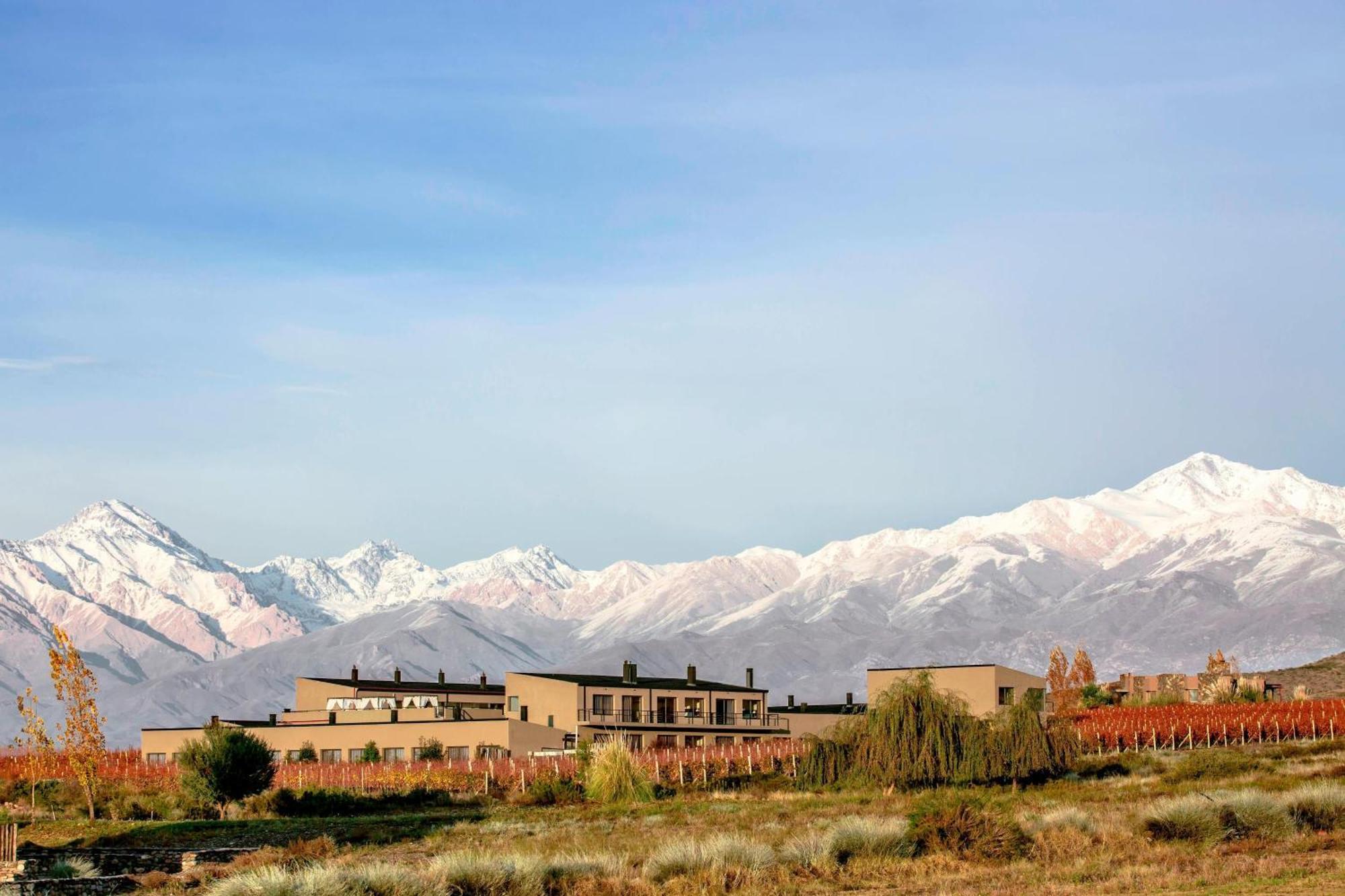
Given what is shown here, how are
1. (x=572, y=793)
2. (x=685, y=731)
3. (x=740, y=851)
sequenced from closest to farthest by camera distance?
(x=740, y=851)
(x=572, y=793)
(x=685, y=731)

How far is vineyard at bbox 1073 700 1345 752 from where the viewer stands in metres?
61.5

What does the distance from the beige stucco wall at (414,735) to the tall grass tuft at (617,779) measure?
2369cm

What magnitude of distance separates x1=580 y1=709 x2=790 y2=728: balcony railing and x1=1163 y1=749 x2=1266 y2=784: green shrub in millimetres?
36406

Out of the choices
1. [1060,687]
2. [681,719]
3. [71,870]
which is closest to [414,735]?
[681,719]

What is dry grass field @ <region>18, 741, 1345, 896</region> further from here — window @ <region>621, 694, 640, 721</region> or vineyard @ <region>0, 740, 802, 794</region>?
window @ <region>621, 694, 640, 721</region>

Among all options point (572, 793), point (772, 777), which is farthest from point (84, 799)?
point (772, 777)

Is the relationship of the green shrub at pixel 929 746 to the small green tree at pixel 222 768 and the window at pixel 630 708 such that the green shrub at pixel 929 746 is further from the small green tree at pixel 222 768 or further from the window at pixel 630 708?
the window at pixel 630 708

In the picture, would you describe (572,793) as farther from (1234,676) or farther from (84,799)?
(1234,676)

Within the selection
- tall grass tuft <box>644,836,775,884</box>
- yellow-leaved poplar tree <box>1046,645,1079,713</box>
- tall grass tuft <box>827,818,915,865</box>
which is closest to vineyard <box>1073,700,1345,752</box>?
yellow-leaved poplar tree <box>1046,645,1079,713</box>

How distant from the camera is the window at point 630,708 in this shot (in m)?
82.3

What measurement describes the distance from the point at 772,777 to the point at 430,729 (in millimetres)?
27820

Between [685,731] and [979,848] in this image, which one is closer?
[979,848]

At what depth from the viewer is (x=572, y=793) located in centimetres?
5275

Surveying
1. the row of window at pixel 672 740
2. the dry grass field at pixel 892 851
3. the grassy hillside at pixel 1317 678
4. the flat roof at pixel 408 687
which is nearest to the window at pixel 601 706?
the row of window at pixel 672 740
